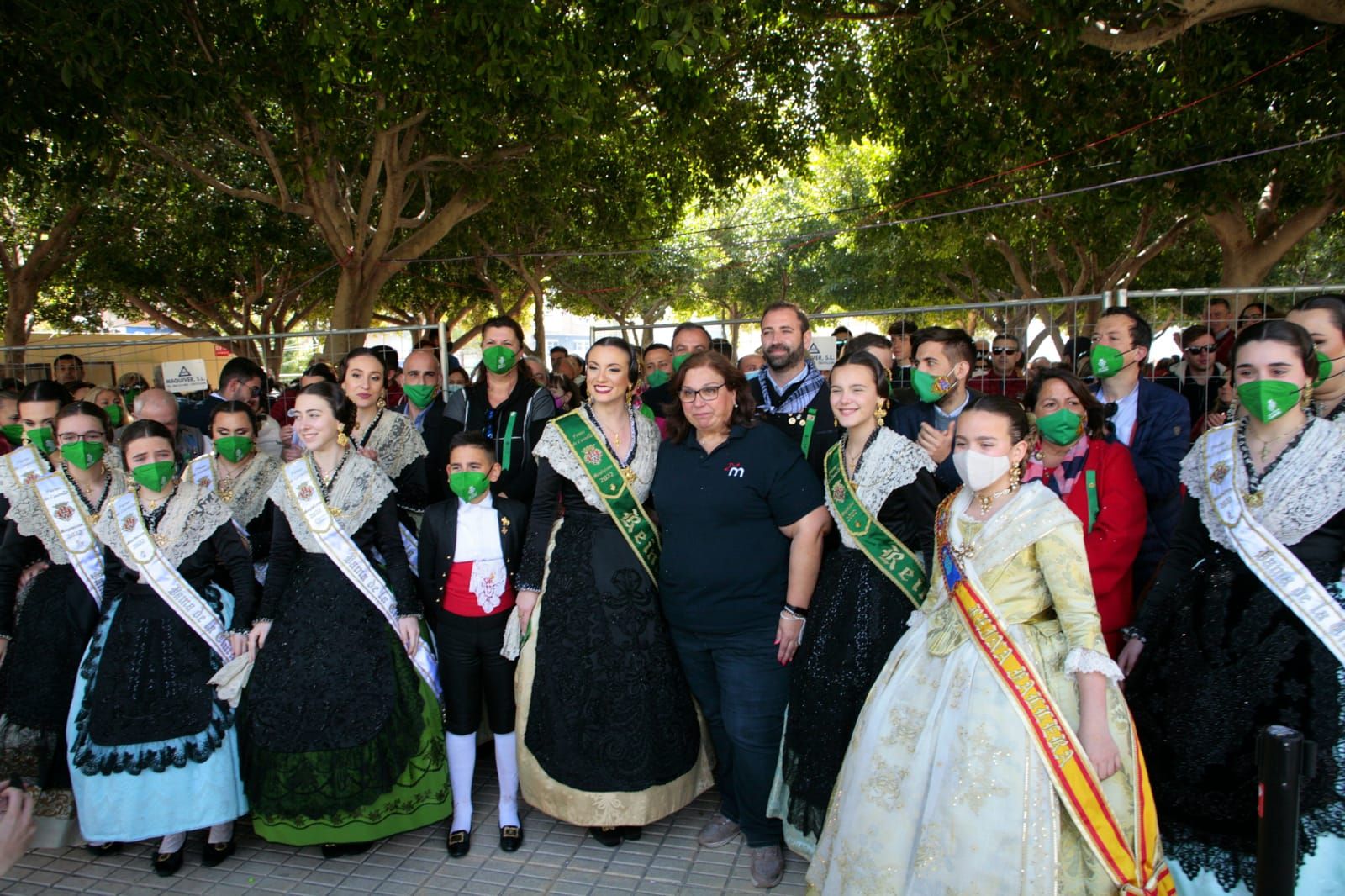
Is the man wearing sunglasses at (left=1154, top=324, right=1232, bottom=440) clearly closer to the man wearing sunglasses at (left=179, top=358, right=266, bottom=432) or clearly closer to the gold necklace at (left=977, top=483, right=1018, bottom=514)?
the gold necklace at (left=977, top=483, right=1018, bottom=514)

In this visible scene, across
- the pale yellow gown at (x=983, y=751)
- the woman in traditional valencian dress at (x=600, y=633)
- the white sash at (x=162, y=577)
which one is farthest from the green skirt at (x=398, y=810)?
the pale yellow gown at (x=983, y=751)

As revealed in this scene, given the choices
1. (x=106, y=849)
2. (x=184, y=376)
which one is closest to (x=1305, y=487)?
(x=106, y=849)

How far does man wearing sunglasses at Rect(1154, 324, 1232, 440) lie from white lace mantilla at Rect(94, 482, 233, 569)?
5127 millimetres

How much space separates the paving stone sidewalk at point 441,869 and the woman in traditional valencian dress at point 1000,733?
0.89 metres

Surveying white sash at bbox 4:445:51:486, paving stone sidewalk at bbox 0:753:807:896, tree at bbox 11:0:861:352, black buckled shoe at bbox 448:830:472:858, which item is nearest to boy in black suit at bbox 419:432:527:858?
black buckled shoe at bbox 448:830:472:858

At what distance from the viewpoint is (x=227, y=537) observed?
3887 millimetres

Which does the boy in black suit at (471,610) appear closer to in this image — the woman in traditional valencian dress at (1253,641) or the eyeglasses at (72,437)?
the eyeglasses at (72,437)

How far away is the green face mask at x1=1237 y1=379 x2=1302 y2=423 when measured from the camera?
275cm

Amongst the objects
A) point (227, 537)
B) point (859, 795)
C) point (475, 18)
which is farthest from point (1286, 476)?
point (475, 18)

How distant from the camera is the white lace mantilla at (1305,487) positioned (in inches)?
105

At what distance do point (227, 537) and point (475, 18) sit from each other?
484cm

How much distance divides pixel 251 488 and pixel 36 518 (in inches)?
33.2

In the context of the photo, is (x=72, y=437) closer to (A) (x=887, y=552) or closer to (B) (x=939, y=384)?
(A) (x=887, y=552)

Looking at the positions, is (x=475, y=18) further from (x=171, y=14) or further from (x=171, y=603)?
(x=171, y=603)
